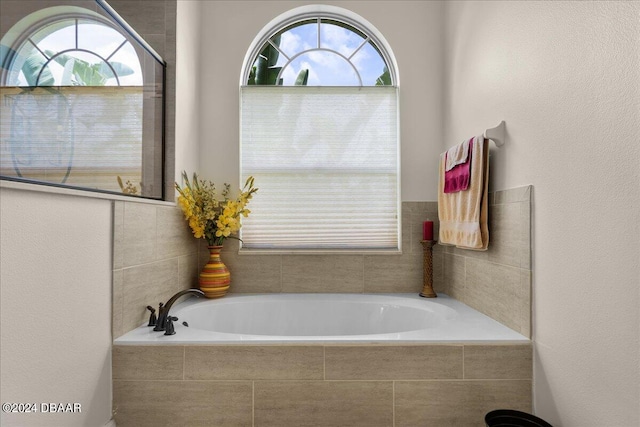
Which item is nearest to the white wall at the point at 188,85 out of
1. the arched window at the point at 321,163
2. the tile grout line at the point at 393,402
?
the arched window at the point at 321,163

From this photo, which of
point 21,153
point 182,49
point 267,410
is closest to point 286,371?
point 267,410

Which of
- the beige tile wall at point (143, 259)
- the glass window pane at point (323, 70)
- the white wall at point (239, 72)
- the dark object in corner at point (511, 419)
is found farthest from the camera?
the glass window pane at point (323, 70)

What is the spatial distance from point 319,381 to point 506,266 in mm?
978

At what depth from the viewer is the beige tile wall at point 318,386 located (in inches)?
52.1

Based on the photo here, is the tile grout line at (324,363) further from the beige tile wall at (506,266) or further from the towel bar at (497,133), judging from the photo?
the towel bar at (497,133)

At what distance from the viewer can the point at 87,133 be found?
1324 millimetres

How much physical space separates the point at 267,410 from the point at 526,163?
4.79 feet

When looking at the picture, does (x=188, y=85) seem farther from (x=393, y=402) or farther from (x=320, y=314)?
(x=393, y=402)

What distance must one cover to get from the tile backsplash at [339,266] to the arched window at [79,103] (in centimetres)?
22

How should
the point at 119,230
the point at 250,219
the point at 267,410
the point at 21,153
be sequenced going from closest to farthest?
the point at 21,153 → the point at 267,410 → the point at 119,230 → the point at 250,219

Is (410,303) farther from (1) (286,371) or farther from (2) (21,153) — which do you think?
(2) (21,153)

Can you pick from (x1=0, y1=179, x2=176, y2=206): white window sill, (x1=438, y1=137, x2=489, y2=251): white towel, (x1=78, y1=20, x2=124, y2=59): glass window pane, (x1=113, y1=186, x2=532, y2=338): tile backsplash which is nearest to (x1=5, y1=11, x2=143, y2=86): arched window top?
(x1=78, y1=20, x2=124, y2=59): glass window pane

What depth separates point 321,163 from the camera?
2420 mm

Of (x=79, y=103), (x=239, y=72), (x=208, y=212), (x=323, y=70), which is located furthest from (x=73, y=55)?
(x=323, y=70)
